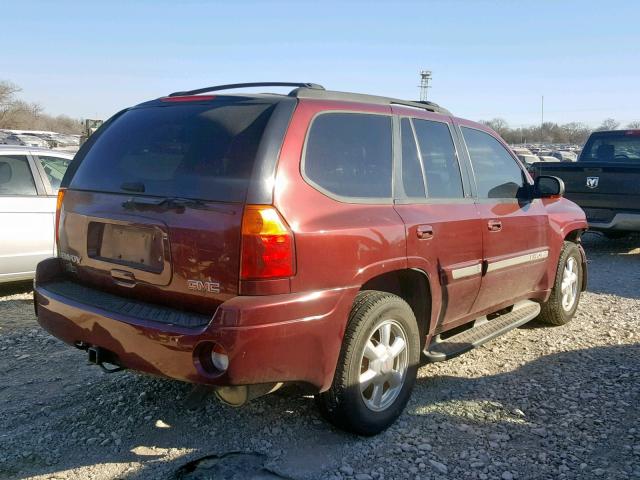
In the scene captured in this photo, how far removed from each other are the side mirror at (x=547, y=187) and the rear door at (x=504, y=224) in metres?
0.08

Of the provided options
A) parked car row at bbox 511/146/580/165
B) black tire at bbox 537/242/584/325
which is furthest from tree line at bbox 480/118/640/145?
black tire at bbox 537/242/584/325

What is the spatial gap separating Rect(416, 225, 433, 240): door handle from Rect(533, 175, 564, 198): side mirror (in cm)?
171

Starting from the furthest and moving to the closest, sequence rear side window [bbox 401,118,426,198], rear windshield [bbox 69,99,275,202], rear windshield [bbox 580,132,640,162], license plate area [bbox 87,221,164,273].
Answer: rear windshield [bbox 580,132,640,162] → rear side window [bbox 401,118,426,198] → license plate area [bbox 87,221,164,273] → rear windshield [bbox 69,99,275,202]

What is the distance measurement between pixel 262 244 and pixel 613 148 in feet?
32.0

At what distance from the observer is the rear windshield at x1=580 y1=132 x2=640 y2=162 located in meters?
10.4

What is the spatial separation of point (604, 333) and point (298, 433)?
337cm

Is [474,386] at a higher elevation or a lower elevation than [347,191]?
lower

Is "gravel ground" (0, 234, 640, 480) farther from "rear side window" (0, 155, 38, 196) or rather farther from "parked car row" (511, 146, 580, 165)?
"parked car row" (511, 146, 580, 165)

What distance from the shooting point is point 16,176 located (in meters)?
6.30

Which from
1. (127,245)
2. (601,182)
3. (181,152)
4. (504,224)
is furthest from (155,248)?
(601,182)

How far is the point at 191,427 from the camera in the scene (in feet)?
11.5

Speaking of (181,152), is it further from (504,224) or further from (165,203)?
(504,224)

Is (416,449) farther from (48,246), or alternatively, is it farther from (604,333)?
(48,246)

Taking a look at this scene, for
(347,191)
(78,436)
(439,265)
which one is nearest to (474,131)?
(439,265)
